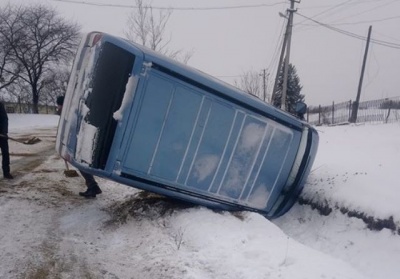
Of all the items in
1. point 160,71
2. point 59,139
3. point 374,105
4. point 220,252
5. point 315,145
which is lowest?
point 220,252

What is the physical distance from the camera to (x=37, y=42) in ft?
127

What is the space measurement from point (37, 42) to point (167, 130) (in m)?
38.5

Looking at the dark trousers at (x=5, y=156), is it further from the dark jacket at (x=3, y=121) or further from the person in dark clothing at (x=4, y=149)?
the dark jacket at (x=3, y=121)

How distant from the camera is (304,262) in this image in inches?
171

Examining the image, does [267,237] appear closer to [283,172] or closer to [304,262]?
[304,262]

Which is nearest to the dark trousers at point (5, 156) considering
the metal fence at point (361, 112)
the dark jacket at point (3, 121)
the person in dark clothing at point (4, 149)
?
the person in dark clothing at point (4, 149)

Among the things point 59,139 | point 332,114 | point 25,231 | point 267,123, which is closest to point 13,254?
point 25,231

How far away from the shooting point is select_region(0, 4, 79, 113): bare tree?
3684cm

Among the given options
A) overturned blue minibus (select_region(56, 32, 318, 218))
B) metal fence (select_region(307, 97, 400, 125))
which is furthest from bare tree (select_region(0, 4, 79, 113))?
overturned blue minibus (select_region(56, 32, 318, 218))

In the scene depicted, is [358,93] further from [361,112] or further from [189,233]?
[189,233]

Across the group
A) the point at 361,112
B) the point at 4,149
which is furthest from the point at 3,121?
the point at 361,112

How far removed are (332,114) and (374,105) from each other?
13.4ft

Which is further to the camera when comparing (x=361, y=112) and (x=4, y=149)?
(x=361, y=112)

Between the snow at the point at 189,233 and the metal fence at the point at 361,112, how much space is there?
15029 mm
